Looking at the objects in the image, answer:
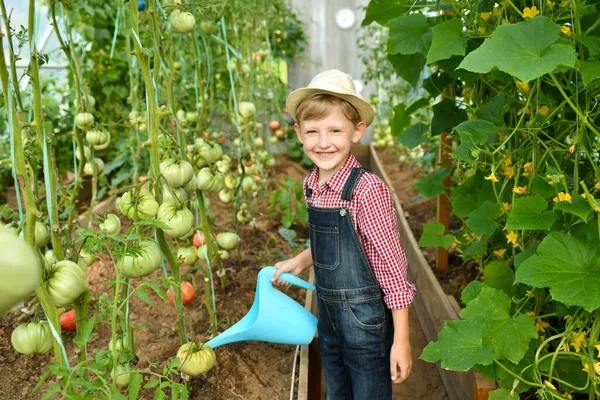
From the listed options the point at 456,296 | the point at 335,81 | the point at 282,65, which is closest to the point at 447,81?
the point at 335,81

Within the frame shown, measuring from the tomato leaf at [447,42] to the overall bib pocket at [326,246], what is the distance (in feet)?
1.73

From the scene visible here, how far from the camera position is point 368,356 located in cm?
164

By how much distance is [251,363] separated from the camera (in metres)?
2.05

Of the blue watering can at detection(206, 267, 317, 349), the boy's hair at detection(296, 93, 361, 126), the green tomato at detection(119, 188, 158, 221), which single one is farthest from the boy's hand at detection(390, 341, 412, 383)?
the green tomato at detection(119, 188, 158, 221)

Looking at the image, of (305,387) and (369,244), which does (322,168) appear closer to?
(369,244)

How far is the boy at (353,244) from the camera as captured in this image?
154 centimetres

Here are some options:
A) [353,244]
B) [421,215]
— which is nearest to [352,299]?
[353,244]

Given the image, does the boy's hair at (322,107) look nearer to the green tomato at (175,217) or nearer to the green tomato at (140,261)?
the green tomato at (175,217)

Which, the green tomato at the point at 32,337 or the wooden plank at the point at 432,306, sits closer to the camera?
the green tomato at the point at 32,337

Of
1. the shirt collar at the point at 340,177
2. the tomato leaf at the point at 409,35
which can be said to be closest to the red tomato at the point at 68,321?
the shirt collar at the point at 340,177

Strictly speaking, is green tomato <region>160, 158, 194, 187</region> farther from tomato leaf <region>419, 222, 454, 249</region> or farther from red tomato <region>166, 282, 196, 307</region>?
tomato leaf <region>419, 222, 454, 249</region>

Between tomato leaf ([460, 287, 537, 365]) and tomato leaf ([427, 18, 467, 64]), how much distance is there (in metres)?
0.61

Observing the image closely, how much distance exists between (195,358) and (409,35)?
1.21 metres

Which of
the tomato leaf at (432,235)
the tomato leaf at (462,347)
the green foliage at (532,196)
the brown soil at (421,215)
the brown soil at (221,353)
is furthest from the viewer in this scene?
the brown soil at (421,215)
